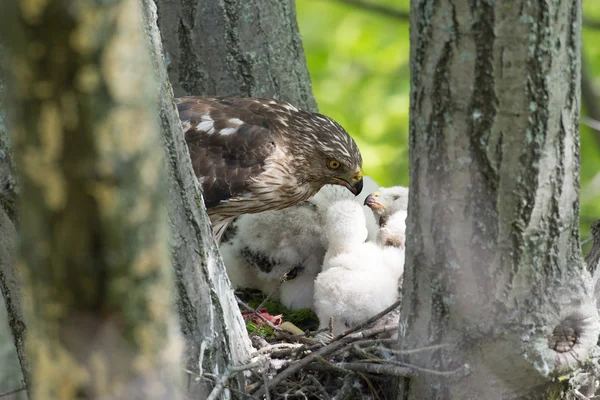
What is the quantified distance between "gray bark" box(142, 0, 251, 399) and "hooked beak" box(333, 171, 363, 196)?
7.03 ft

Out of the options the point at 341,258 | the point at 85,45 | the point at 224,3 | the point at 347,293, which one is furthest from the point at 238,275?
the point at 85,45

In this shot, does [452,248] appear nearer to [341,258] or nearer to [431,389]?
[431,389]

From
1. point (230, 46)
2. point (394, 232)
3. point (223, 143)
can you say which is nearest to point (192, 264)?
point (394, 232)

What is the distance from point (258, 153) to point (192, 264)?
2033 mm

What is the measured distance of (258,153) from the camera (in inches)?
181

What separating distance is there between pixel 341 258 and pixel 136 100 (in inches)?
115

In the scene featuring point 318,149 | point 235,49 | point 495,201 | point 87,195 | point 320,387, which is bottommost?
point 320,387

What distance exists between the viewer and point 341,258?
13.5 feet

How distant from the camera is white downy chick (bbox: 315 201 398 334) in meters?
3.73

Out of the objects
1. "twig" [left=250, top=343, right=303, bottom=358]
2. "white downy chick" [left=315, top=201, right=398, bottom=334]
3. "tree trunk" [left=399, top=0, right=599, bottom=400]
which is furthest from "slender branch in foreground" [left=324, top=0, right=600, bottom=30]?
"tree trunk" [left=399, top=0, right=599, bottom=400]

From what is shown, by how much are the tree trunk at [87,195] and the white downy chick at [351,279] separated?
2.38m

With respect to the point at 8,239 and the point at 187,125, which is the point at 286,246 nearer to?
the point at 187,125

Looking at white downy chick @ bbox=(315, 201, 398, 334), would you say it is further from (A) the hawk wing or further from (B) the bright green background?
(B) the bright green background

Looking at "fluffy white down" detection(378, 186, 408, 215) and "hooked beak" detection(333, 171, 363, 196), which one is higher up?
"hooked beak" detection(333, 171, 363, 196)
